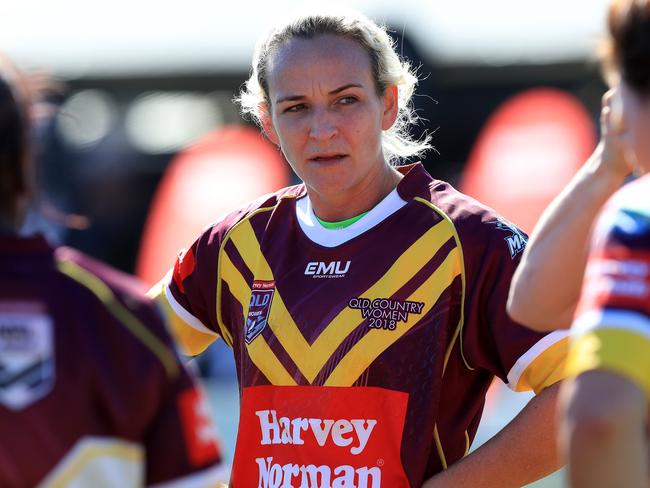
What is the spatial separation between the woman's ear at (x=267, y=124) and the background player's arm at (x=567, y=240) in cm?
116

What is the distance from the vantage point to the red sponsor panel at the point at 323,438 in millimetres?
2799

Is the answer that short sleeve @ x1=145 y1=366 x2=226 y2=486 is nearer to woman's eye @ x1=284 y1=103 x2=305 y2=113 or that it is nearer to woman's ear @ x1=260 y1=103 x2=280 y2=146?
woman's eye @ x1=284 y1=103 x2=305 y2=113

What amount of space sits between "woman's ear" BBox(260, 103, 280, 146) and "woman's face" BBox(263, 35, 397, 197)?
172mm

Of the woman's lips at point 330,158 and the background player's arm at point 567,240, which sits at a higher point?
the woman's lips at point 330,158

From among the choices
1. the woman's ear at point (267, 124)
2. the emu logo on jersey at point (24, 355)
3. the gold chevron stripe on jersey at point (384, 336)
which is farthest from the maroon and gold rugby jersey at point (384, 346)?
the emu logo on jersey at point (24, 355)

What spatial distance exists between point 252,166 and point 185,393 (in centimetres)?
830

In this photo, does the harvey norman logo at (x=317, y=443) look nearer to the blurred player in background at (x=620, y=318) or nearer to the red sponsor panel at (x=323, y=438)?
the red sponsor panel at (x=323, y=438)

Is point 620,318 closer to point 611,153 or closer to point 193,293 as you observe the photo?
point 611,153

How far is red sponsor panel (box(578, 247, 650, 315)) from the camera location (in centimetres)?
182

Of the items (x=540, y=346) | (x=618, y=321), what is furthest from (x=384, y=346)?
(x=618, y=321)

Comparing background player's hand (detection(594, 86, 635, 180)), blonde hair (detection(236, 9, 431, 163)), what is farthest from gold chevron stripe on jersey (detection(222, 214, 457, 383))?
background player's hand (detection(594, 86, 635, 180))

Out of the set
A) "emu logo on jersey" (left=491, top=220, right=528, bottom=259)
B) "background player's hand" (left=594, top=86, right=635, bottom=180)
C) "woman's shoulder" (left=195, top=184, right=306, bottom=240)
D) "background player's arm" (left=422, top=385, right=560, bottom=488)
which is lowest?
"background player's arm" (left=422, top=385, right=560, bottom=488)

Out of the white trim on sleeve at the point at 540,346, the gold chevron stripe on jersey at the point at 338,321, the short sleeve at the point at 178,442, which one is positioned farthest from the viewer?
the gold chevron stripe on jersey at the point at 338,321

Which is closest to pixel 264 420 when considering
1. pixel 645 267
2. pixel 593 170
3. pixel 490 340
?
pixel 490 340
